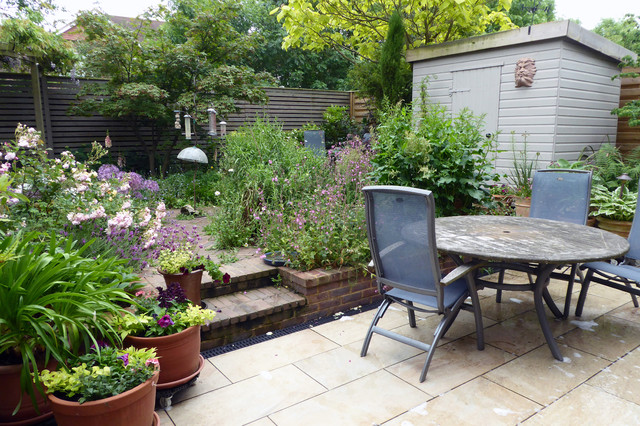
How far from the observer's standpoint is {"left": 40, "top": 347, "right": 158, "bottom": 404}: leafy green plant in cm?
162

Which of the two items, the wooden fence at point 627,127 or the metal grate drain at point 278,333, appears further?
the wooden fence at point 627,127

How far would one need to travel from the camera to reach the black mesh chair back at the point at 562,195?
351 cm

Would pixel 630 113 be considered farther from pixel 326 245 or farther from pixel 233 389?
pixel 233 389

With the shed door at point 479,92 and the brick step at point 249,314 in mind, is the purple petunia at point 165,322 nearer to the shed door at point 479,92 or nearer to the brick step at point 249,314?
the brick step at point 249,314

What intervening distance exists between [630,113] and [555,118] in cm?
88

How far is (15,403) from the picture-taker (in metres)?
1.77

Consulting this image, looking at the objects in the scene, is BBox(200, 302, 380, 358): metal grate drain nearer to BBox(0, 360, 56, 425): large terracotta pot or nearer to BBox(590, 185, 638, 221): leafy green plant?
BBox(0, 360, 56, 425): large terracotta pot

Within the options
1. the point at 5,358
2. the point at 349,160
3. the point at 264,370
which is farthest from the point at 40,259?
the point at 349,160

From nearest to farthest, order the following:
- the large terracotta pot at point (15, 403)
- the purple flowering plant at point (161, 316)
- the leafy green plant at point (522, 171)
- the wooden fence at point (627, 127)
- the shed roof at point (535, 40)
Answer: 1. the large terracotta pot at point (15, 403)
2. the purple flowering plant at point (161, 316)
3. the leafy green plant at point (522, 171)
4. the shed roof at point (535, 40)
5. the wooden fence at point (627, 127)

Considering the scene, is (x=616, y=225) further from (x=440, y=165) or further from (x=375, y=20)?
(x=375, y=20)

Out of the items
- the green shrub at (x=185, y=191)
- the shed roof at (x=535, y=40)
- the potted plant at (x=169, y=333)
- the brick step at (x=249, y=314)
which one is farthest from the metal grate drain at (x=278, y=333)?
the shed roof at (x=535, y=40)

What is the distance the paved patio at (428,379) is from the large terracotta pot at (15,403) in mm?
517

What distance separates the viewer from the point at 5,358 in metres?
1.81

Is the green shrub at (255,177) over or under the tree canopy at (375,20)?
under
